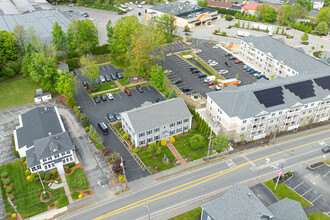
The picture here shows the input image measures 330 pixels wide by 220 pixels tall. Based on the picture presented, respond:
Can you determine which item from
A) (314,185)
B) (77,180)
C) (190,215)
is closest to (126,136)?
(77,180)

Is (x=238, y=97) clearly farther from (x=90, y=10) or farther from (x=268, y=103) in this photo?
(x=90, y=10)

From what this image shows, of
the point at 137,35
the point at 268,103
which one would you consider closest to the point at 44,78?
the point at 137,35

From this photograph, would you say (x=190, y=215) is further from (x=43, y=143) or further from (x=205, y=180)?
(x=43, y=143)

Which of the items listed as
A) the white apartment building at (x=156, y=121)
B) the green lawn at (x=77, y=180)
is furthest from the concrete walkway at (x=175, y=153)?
the green lawn at (x=77, y=180)

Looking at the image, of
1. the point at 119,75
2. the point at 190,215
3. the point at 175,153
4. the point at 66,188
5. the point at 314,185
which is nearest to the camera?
the point at 190,215

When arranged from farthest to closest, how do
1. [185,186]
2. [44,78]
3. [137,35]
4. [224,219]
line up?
[137,35] < [44,78] < [185,186] < [224,219]


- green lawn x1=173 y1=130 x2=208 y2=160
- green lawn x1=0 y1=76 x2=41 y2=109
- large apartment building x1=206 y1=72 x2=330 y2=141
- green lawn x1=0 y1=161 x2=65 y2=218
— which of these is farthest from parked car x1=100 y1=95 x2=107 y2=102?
large apartment building x1=206 y1=72 x2=330 y2=141
